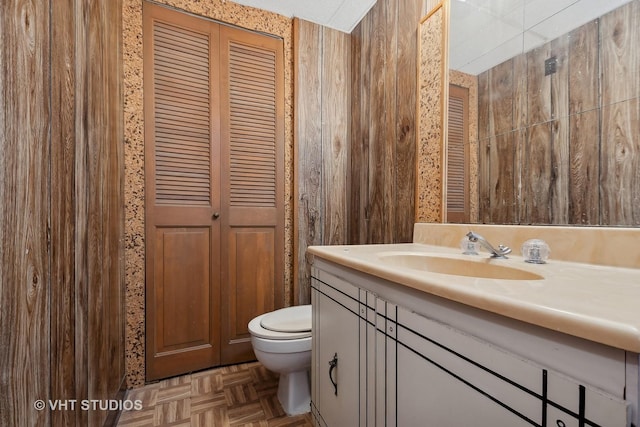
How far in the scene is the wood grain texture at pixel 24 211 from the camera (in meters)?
0.61

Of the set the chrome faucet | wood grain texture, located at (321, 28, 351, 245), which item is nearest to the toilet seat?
wood grain texture, located at (321, 28, 351, 245)

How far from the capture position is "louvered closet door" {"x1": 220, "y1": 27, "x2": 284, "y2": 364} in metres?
1.80

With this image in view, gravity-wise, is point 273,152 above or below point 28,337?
above

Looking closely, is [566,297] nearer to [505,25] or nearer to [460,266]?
[460,266]

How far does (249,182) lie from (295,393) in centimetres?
123

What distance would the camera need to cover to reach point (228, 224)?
1.80 metres

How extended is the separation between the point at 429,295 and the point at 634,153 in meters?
0.66

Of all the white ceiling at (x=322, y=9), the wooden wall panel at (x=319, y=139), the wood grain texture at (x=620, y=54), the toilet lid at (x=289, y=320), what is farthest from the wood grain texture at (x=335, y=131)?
the wood grain texture at (x=620, y=54)

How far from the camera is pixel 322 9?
1.84 m

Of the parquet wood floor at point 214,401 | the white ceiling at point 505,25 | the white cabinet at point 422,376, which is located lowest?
the parquet wood floor at point 214,401

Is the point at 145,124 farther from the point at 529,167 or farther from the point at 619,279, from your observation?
the point at 619,279

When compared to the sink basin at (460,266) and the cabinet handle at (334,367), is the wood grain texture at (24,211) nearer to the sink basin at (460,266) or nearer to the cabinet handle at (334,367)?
the cabinet handle at (334,367)

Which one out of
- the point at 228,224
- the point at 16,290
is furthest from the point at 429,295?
the point at 228,224

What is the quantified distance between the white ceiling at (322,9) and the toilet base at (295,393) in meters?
2.14
